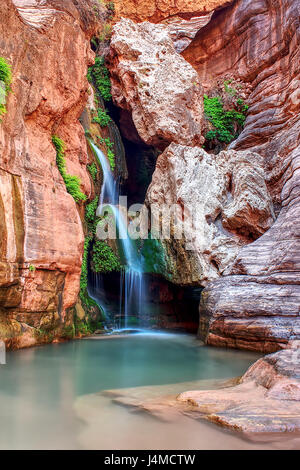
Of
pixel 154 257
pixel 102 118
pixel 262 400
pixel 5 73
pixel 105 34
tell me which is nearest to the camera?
pixel 262 400

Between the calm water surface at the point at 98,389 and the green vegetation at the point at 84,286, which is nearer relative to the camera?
the calm water surface at the point at 98,389

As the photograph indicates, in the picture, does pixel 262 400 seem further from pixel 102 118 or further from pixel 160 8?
pixel 160 8

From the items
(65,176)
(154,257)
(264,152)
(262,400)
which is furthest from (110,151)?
(262,400)

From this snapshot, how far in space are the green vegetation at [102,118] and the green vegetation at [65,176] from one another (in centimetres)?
476

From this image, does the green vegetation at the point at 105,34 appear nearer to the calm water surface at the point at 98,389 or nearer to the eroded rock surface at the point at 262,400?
the calm water surface at the point at 98,389

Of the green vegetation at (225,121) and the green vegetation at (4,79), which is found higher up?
the green vegetation at (225,121)

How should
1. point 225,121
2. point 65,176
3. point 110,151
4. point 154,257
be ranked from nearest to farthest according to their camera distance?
point 65,176, point 154,257, point 110,151, point 225,121

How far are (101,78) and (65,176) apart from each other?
8.01m

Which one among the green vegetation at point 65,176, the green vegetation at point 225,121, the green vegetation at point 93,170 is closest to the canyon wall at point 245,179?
the green vegetation at point 225,121

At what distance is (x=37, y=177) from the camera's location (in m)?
7.99

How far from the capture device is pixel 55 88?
29.9 ft

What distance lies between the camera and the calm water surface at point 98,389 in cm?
292

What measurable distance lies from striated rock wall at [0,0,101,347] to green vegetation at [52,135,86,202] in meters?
0.31

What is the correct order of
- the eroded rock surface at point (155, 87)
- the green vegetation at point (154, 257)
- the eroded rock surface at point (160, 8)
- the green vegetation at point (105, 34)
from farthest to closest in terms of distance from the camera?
the eroded rock surface at point (160, 8) → the green vegetation at point (105, 34) → the eroded rock surface at point (155, 87) → the green vegetation at point (154, 257)
